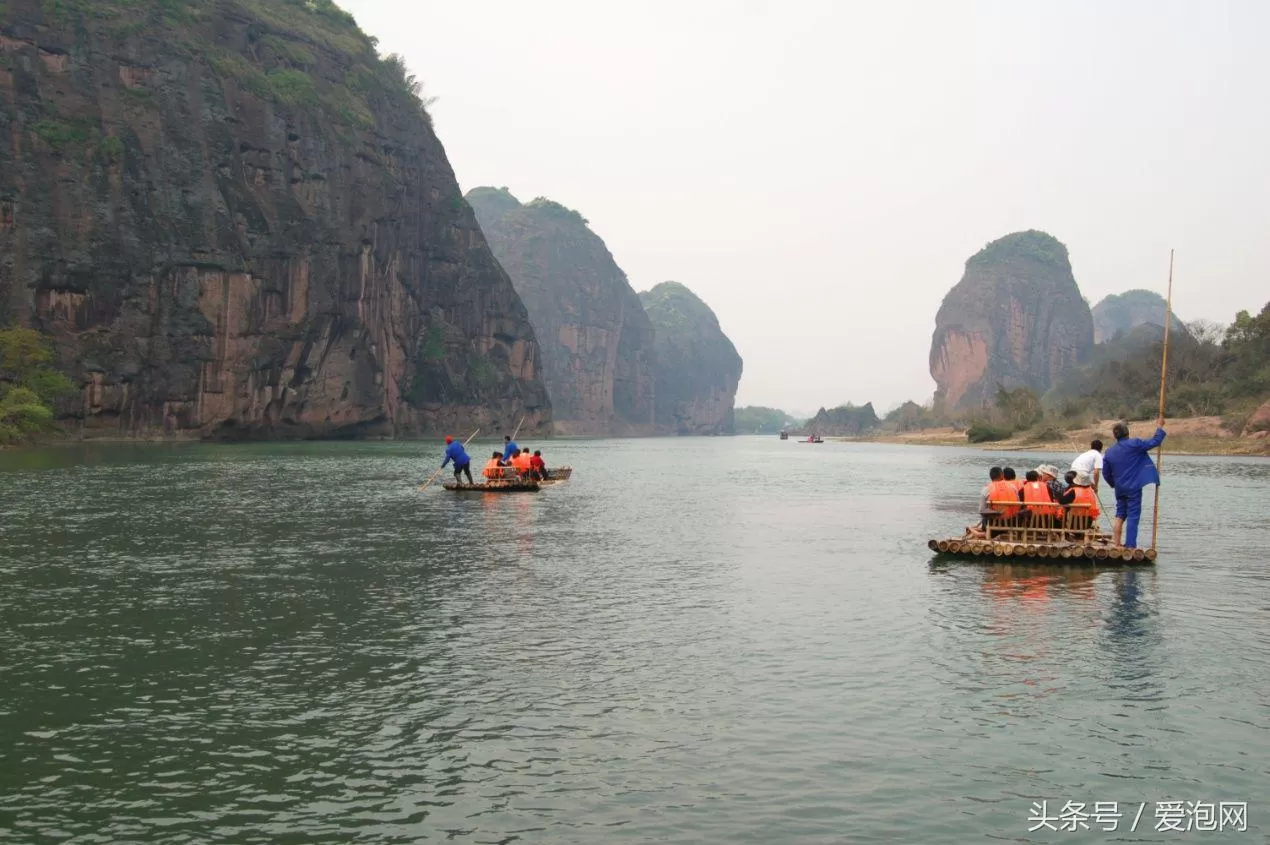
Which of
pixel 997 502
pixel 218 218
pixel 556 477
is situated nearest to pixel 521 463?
pixel 556 477

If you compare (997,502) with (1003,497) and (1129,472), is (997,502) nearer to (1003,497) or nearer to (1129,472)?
(1003,497)

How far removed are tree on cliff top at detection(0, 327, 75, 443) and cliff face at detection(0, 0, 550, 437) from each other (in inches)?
231

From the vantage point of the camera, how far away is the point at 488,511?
36688 mm

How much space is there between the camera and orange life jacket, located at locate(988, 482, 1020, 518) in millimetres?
24922

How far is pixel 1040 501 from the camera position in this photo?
24.6 metres

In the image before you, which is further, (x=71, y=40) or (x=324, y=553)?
(x=71, y=40)

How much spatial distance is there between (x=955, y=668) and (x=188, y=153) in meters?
Answer: 105

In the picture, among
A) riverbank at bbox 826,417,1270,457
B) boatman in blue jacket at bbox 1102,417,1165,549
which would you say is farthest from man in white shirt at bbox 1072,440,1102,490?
riverbank at bbox 826,417,1270,457

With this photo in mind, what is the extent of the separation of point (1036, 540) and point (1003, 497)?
1.32 meters

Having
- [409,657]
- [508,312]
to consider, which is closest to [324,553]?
[409,657]

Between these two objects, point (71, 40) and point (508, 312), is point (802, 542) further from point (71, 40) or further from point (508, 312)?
point (508, 312)

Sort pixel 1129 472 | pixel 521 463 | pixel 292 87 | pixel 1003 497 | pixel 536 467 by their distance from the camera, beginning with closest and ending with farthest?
pixel 1129 472 < pixel 1003 497 < pixel 521 463 < pixel 536 467 < pixel 292 87

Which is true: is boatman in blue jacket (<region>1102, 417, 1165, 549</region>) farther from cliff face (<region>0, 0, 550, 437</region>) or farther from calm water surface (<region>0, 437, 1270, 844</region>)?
cliff face (<region>0, 0, 550, 437</region>)

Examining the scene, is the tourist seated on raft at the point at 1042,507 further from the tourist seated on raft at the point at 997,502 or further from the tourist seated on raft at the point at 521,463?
the tourist seated on raft at the point at 521,463
